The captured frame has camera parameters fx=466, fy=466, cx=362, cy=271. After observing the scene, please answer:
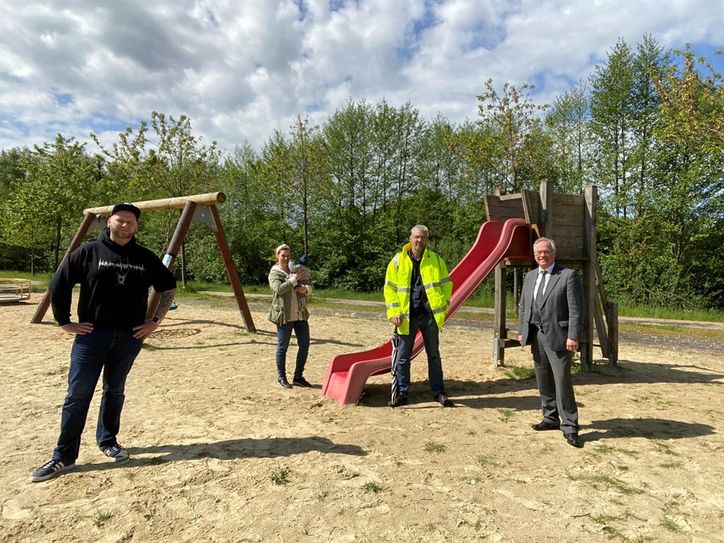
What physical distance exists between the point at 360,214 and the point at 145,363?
21421 millimetres

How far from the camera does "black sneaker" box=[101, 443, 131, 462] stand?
3566mm

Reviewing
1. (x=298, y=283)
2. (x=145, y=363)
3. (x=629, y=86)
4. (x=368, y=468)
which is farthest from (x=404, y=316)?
(x=629, y=86)

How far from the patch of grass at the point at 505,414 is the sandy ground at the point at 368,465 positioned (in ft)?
0.07

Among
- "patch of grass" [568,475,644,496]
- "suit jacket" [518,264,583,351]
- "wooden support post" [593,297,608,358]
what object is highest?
"suit jacket" [518,264,583,351]

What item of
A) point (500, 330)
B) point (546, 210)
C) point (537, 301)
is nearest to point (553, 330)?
point (537, 301)

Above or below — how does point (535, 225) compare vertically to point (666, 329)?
above

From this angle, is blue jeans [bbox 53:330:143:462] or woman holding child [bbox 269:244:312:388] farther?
woman holding child [bbox 269:244:312:388]

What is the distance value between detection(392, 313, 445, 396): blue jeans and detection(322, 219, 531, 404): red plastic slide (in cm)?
33

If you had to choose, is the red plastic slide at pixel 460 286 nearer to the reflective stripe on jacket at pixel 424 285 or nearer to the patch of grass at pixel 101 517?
the reflective stripe on jacket at pixel 424 285

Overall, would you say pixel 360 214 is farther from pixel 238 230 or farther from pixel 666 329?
pixel 666 329

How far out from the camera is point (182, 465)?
11.6 ft

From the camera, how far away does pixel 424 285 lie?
16.0 ft

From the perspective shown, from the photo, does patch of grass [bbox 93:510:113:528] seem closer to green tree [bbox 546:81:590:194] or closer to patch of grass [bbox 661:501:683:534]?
patch of grass [bbox 661:501:683:534]

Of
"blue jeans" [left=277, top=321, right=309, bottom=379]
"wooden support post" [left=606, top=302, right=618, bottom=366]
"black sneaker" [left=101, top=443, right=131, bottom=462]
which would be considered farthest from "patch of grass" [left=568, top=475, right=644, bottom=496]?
"wooden support post" [left=606, top=302, right=618, bottom=366]
